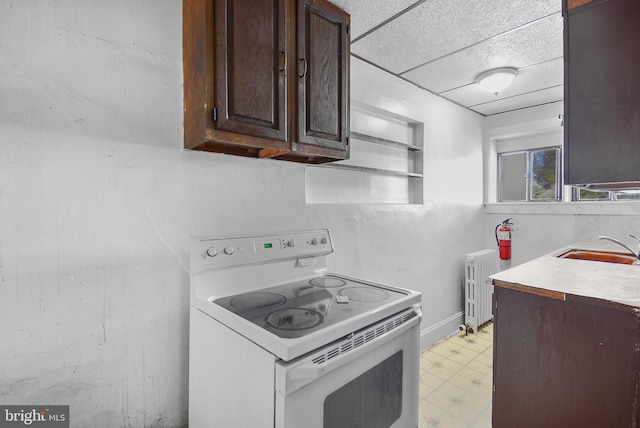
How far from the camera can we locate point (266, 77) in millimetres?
1377

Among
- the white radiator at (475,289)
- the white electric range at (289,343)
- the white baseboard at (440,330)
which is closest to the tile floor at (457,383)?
the white baseboard at (440,330)

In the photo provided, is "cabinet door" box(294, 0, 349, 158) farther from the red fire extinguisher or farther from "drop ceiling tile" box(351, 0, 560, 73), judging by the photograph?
the red fire extinguisher

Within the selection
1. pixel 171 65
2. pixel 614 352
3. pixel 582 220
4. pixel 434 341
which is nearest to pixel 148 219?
pixel 171 65

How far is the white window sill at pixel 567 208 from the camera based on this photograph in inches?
109

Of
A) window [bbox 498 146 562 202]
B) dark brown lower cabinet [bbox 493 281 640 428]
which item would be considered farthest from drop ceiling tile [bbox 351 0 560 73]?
window [bbox 498 146 562 202]

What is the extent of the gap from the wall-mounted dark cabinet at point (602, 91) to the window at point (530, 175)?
2.44 metres

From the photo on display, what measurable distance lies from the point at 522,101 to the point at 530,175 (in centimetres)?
88

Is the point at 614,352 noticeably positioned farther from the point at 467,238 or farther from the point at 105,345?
the point at 467,238

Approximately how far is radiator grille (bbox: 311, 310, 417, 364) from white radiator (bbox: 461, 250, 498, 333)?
80.2 inches

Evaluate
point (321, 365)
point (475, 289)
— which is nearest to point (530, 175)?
point (475, 289)

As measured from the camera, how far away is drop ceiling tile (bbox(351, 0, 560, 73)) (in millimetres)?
1686

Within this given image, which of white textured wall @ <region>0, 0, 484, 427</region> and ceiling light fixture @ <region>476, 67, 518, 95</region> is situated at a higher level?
ceiling light fixture @ <region>476, 67, 518, 95</region>

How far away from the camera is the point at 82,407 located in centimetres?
120

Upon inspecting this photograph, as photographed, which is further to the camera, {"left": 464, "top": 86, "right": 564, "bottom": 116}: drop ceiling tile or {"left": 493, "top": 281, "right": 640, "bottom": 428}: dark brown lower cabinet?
{"left": 464, "top": 86, "right": 564, "bottom": 116}: drop ceiling tile
